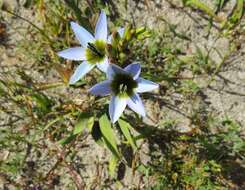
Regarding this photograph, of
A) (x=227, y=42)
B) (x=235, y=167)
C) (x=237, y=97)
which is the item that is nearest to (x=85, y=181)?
(x=235, y=167)

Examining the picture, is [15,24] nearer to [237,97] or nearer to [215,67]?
[215,67]

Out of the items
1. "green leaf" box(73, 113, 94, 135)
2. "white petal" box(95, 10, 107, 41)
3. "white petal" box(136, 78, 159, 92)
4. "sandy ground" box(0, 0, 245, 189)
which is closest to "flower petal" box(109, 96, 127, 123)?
"white petal" box(136, 78, 159, 92)

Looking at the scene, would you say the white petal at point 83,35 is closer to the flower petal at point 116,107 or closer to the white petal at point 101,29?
the white petal at point 101,29

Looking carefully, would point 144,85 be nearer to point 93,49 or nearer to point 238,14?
point 93,49

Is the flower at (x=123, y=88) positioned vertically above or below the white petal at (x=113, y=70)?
below

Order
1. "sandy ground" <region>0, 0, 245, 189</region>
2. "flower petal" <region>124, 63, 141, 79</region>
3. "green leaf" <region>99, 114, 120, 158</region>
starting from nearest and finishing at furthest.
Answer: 1. "flower petal" <region>124, 63, 141, 79</region>
2. "green leaf" <region>99, 114, 120, 158</region>
3. "sandy ground" <region>0, 0, 245, 189</region>

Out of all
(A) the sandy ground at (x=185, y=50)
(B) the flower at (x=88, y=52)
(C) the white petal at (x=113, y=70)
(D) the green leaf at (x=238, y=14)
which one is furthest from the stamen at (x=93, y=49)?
(D) the green leaf at (x=238, y=14)

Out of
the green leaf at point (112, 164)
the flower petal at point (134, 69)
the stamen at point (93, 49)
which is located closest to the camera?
the flower petal at point (134, 69)

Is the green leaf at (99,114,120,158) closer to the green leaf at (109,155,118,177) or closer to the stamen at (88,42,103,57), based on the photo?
the green leaf at (109,155,118,177)
